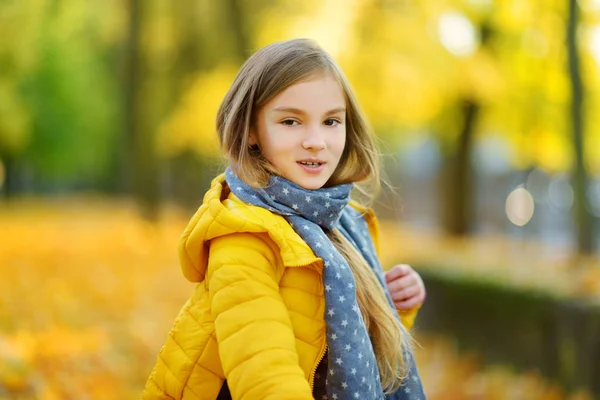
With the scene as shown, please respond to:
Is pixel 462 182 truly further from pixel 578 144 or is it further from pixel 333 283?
pixel 333 283

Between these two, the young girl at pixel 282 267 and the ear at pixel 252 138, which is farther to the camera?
the ear at pixel 252 138

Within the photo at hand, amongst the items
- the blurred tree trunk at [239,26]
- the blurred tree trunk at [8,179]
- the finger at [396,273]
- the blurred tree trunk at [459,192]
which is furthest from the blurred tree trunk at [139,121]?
the blurred tree trunk at [8,179]

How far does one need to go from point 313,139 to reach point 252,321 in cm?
53

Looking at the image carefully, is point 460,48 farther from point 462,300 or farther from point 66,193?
point 66,193

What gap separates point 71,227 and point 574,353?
53.1 feet

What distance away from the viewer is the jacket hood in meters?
1.95

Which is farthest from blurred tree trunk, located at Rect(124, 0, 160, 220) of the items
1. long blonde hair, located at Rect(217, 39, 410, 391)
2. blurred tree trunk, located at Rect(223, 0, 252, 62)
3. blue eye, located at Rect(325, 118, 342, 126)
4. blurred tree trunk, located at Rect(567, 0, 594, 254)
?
blue eye, located at Rect(325, 118, 342, 126)

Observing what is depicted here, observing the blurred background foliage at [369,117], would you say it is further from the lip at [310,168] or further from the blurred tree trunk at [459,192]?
the lip at [310,168]

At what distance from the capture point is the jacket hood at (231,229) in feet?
6.41

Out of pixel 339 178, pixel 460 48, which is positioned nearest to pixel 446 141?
pixel 460 48

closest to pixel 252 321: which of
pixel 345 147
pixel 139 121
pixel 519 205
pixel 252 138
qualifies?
pixel 252 138

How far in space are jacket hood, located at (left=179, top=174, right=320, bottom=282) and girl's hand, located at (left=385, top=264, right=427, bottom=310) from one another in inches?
25.9

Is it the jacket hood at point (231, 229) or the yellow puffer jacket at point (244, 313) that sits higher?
the jacket hood at point (231, 229)

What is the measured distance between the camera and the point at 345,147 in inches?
94.2
